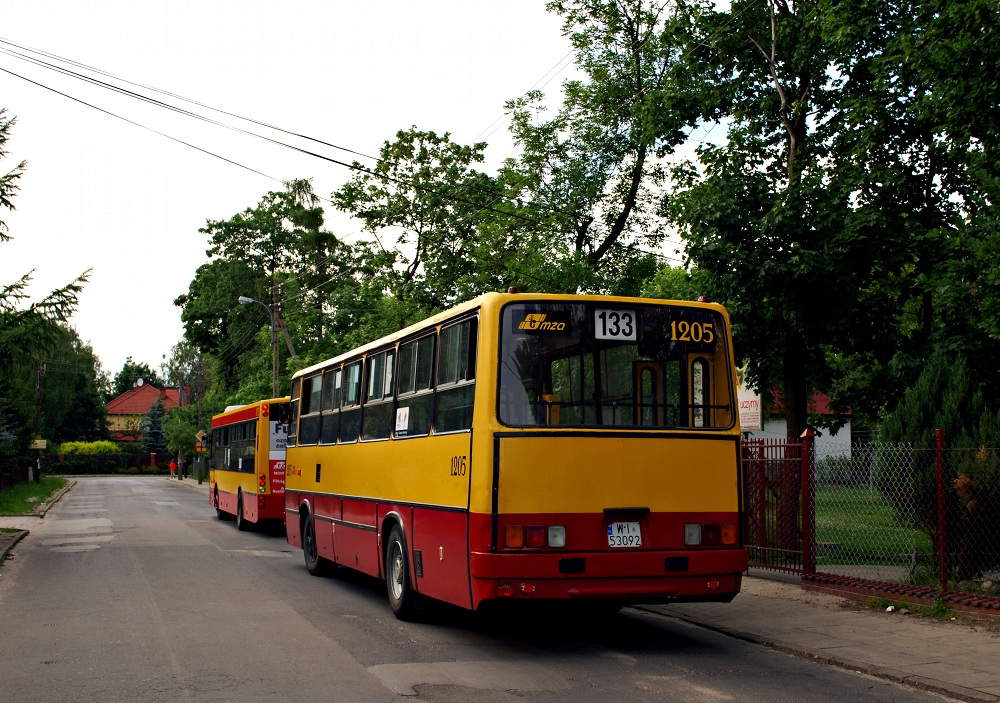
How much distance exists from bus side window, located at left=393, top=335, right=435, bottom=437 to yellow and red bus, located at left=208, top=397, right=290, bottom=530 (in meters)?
8.72

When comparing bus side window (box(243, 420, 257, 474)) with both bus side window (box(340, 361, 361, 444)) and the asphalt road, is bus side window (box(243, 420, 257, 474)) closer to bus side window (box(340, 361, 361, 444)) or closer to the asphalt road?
the asphalt road

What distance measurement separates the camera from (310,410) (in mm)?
16156

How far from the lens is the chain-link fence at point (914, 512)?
35.2 feet

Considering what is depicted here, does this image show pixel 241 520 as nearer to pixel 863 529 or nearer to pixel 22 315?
pixel 22 315

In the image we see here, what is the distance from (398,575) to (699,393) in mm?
3826

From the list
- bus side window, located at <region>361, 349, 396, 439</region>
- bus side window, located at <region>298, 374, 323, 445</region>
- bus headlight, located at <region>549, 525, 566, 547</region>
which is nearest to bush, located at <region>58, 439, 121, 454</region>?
bus side window, located at <region>298, 374, 323, 445</region>

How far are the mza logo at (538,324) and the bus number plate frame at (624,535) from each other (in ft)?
5.77

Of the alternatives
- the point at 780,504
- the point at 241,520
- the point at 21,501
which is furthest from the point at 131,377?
the point at 780,504

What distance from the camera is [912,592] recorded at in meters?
10.8

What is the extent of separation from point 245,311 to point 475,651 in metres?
57.1

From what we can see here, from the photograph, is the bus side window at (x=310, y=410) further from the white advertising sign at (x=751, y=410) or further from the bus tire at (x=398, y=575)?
the white advertising sign at (x=751, y=410)

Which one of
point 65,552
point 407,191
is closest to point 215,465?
point 65,552

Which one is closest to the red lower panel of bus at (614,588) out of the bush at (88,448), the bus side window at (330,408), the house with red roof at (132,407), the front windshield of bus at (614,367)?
the front windshield of bus at (614,367)

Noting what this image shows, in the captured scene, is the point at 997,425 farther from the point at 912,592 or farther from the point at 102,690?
the point at 102,690
